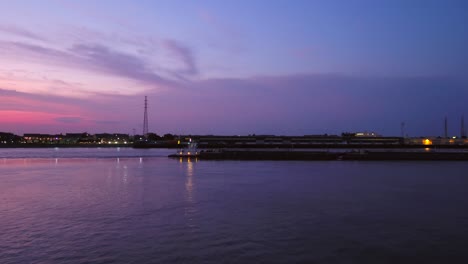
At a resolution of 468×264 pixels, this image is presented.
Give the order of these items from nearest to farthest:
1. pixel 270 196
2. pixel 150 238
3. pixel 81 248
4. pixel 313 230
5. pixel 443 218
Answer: pixel 81 248, pixel 150 238, pixel 313 230, pixel 443 218, pixel 270 196

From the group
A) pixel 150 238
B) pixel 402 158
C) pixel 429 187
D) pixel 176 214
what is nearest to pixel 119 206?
pixel 176 214

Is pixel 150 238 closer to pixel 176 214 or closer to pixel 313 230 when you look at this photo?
pixel 176 214

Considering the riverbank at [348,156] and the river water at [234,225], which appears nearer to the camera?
the river water at [234,225]

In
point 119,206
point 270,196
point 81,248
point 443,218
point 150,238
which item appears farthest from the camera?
point 270,196

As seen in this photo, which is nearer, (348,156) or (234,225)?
(234,225)

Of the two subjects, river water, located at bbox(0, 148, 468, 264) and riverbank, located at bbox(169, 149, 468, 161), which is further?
riverbank, located at bbox(169, 149, 468, 161)

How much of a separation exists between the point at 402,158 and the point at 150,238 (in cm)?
5644

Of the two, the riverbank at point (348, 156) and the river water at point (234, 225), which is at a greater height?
the riverbank at point (348, 156)

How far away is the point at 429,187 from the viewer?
84.6ft

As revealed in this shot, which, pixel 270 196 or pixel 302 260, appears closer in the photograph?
pixel 302 260

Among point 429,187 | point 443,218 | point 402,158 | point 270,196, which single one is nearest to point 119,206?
point 270,196

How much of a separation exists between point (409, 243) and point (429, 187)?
52.3ft

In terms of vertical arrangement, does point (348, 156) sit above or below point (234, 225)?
above

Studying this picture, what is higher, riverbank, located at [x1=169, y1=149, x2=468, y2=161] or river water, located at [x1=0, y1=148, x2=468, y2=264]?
riverbank, located at [x1=169, y1=149, x2=468, y2=161]
